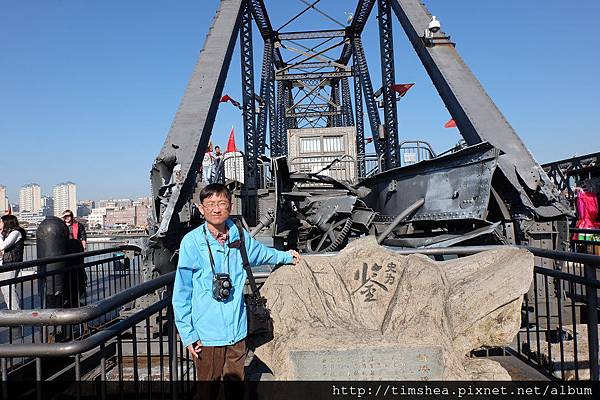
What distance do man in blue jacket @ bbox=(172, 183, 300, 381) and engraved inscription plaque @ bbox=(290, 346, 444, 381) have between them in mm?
685

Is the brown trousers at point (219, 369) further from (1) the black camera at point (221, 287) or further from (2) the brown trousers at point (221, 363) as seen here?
(1) the black camera at point (221, 287)

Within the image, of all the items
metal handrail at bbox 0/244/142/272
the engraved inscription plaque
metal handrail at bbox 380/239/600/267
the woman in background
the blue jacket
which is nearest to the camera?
the blue jacket

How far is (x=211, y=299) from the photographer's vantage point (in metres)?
2.64

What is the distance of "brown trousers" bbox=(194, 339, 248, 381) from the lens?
269 cm

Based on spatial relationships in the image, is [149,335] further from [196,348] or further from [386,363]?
[386,363]

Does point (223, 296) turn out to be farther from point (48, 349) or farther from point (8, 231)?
point (8, 231)

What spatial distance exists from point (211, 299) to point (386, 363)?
52.0 inches

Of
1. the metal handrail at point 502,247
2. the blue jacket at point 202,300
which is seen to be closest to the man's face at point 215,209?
the blue jacket at point 202,300

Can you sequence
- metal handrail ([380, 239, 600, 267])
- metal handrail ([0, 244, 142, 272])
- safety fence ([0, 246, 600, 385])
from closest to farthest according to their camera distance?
safety fence ([0, 246, 600, 385]) → metal handrail ([380, 239, 600, 267]) → metal handrail ([0, 244, 142, 272])

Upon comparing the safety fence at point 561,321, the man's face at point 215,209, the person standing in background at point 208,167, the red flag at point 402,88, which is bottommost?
the safety fence at point 561,321

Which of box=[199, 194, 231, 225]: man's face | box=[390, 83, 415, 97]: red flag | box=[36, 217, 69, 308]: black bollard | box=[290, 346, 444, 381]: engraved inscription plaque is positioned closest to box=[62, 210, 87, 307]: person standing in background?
box=[36, 217, 69, 308]: black bollard

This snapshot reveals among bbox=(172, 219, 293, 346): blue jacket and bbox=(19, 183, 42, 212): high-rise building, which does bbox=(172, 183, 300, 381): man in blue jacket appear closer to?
bbox=(172, 219, 293, 346): blue jacket

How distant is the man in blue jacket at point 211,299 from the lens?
8.62 ft

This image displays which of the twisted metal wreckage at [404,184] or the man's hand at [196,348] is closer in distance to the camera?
the man's hand at [196,348]
